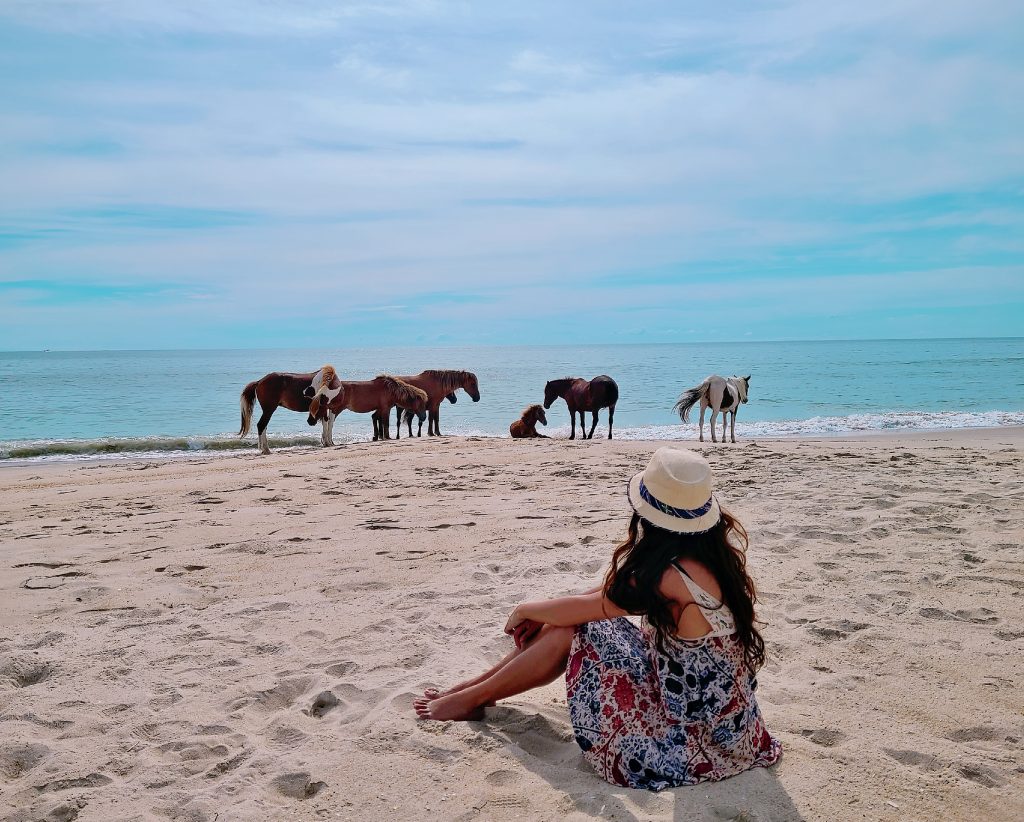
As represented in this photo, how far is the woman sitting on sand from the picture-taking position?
2584 millimetres

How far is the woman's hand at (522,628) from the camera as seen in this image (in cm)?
312

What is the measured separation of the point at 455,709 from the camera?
10.6 ft

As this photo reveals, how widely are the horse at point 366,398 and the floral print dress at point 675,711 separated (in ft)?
42.8

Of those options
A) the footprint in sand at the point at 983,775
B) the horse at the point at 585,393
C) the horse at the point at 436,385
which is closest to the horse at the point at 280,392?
the horse at the point at 436,385

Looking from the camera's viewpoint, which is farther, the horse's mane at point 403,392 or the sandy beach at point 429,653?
the horse's mane at point 403,392

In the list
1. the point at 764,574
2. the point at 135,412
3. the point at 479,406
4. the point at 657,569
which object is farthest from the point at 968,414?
the point at 135,412

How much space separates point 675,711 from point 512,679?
760 millimetres

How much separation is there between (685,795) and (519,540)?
3.64 meters

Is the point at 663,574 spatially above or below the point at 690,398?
below

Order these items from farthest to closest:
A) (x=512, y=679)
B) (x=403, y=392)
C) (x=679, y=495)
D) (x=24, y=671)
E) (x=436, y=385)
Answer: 1. (x=436, y=385)
2. (x=403, y=392)
3. (x=24, y=671)
4. (x=512, y=679)
5. (x=679, y=495)

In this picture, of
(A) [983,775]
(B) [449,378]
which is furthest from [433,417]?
(A) [983,775]

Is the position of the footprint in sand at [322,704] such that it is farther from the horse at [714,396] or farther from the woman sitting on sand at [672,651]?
the horse at [714,396]

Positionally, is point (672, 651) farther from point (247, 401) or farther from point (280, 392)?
point (247, 401)

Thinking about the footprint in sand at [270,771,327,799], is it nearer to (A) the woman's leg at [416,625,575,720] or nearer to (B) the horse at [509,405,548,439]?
(A) the woman's leg at [416,625,575,720]
